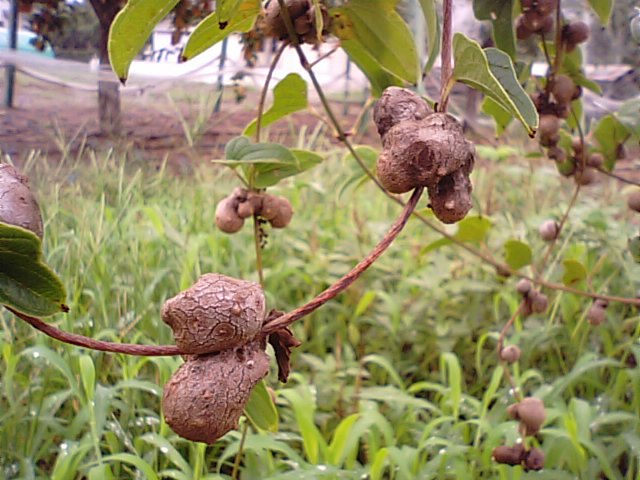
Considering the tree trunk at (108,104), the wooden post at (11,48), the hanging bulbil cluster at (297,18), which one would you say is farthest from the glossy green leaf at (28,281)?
the tree trunk at (108,104)

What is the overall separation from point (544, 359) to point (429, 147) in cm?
101

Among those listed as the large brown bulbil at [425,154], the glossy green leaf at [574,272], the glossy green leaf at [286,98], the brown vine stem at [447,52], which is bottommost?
the glossy green leaf at [574,272]

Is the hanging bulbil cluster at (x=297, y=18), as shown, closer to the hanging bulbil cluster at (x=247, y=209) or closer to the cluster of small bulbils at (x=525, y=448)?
the hanging bulbil cluster at (x=247, y=209)

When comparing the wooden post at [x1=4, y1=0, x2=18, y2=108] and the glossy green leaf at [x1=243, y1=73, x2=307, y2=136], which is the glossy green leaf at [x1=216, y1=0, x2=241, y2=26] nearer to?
the glossy green leaf at [x1=243, y1=73, x2=307, y2=136]

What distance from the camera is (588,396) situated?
1.09m

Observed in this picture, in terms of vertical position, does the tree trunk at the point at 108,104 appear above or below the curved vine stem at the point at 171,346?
above

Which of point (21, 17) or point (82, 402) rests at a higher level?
point (21, 17)

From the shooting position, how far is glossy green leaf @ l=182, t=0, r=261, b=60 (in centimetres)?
48

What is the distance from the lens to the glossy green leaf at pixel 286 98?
629mm

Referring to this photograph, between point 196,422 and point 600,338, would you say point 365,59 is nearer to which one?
→ point 196,422

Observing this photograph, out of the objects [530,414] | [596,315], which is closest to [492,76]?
[530,414]

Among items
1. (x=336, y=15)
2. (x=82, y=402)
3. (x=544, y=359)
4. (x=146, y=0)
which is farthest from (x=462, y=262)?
(x=146, y=0)

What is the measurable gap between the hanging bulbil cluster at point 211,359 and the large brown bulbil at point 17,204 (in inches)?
2.9

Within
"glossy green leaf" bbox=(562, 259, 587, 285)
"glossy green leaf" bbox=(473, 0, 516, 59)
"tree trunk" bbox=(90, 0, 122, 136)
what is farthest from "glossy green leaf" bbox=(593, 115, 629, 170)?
"tree trunk" bbox=(90, 0, 122, 136)
